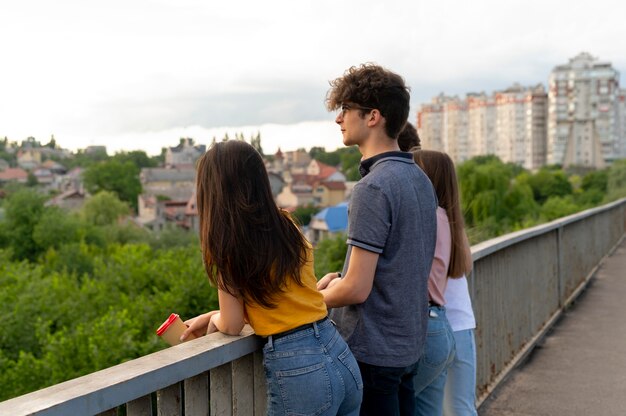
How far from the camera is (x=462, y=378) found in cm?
380

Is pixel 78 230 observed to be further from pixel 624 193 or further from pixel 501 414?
pixel 501 414

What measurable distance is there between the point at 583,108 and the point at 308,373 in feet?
575

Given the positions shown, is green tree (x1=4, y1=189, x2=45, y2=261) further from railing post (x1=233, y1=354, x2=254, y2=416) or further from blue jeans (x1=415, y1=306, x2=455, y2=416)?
railing post (x1=233, y1=354, x2=254, y2=416)

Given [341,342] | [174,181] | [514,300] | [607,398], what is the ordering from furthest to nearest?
[174,181], [514,300], [607,398], [341,342]

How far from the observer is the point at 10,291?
47.5 m

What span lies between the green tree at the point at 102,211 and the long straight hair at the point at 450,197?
107 metres

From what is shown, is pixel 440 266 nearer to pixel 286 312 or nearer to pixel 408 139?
pixel 408 139

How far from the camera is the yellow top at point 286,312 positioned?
2.46 m

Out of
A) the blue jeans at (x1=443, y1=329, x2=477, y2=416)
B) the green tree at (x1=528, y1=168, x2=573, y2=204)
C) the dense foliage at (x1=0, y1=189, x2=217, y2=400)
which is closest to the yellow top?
the blue jeans at (x1=443, y1=329, x2=477, y2=416)

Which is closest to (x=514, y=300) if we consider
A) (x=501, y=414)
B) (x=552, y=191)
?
(x=501, y=414)

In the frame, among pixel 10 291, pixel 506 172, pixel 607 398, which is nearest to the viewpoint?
pixel 607 398

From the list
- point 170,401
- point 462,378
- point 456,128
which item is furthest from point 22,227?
point 456,128

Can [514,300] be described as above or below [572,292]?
above

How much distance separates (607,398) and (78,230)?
85458mm
